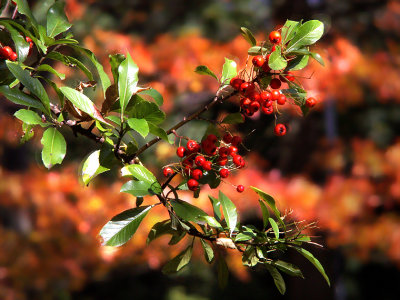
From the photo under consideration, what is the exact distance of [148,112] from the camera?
1.53 feet

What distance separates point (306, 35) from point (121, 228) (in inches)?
10.2

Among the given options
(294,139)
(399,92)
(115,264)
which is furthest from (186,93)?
(399,92)

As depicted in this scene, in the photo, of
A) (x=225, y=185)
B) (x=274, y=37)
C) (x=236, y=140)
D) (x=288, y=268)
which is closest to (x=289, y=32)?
(x=274, y=37)

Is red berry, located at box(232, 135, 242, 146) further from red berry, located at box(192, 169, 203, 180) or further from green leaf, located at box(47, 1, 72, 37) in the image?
green leaf, located at box(47, 1, 72, 37)

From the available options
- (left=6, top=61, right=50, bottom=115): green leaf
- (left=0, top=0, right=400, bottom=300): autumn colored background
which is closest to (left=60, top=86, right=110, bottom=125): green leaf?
(left=6, top=61, right=50, bottom=115): green leaf

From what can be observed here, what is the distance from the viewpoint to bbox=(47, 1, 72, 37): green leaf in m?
0.56

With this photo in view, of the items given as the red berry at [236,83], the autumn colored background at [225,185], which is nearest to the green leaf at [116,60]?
the red berry at [236,83]

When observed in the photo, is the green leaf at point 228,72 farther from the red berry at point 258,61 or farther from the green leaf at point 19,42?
the green leaf at point 19,42

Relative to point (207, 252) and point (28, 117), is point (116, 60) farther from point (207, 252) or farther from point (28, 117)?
point (207, 252)

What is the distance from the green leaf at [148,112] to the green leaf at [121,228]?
0.09m

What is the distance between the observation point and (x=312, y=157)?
9.21ft

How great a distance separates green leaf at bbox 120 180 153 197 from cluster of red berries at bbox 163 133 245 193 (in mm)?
36

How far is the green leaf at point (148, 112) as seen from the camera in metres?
0.46

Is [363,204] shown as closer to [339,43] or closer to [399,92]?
[399,92]
